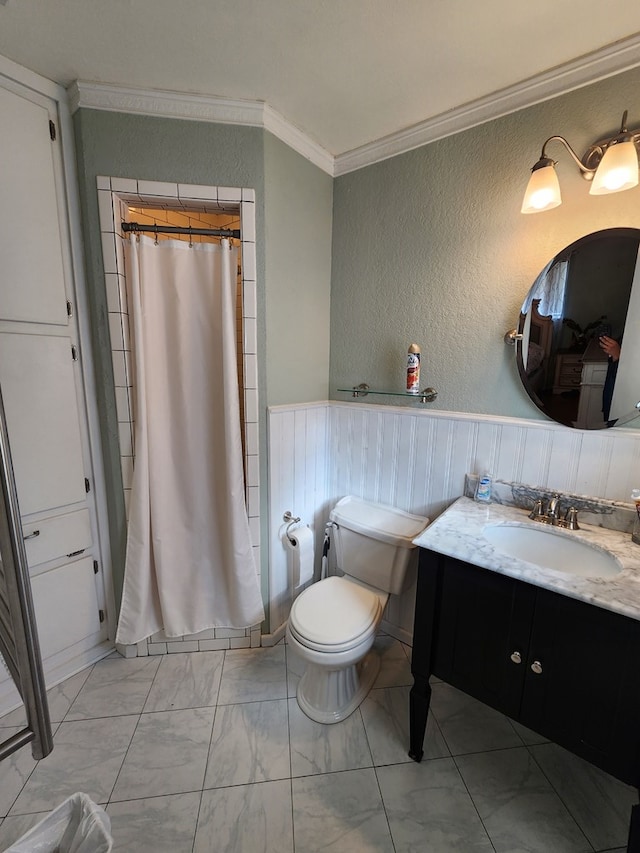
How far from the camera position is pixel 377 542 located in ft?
5.43

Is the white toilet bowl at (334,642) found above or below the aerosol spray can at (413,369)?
below

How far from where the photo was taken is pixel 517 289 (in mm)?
1456

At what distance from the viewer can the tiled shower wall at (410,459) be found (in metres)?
1.37

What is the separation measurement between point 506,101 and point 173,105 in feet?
4.20

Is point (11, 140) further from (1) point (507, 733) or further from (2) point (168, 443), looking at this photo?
(1) point (507, 733)

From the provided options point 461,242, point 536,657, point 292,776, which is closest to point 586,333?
point 461,242

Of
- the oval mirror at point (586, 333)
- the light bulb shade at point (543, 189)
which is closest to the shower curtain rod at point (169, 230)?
the light bulb shade at point (543, 189)

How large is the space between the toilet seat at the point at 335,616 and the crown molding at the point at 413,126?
1992mm

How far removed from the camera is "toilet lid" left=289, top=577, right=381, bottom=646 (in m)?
1.40

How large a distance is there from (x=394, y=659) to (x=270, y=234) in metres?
2.10

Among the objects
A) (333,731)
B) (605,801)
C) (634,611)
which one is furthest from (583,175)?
(333,731)

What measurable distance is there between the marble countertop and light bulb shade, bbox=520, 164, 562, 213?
113 cm

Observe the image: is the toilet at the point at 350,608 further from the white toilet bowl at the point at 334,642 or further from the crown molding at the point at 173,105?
the crown molding at the point at 173,105

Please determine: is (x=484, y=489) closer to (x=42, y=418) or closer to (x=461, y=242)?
(x=461, y=242)
